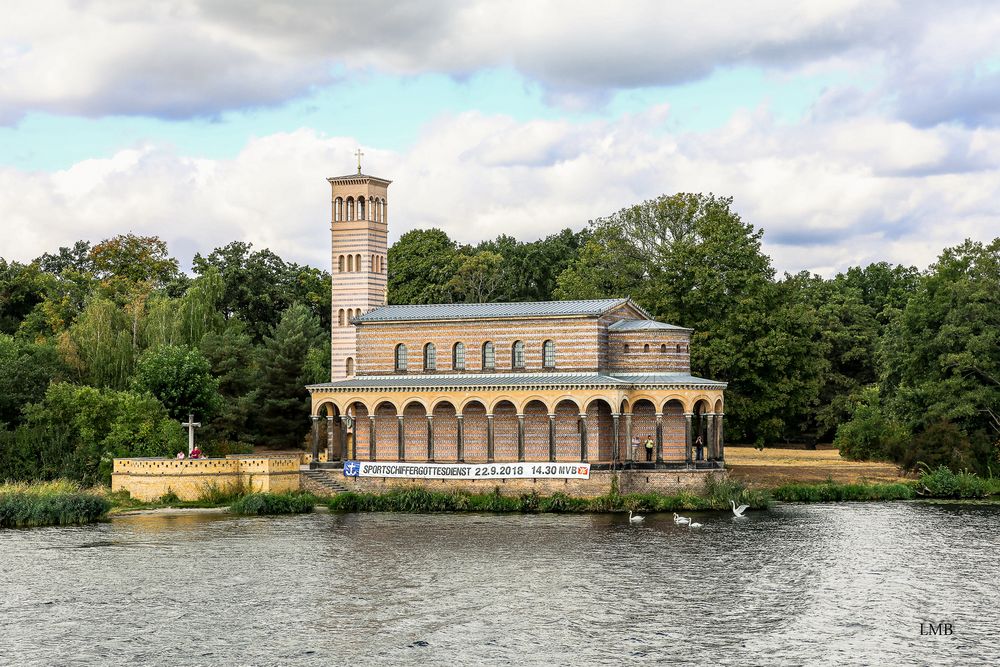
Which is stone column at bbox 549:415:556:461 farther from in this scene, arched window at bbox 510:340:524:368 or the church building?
arched window at bbox 510:340:524:368

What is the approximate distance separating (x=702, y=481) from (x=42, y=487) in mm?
28509

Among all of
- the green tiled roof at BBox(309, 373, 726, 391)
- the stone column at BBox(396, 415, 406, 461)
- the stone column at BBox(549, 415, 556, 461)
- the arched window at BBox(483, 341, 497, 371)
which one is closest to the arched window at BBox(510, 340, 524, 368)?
the green tiled roof at BBox(309, 373, 726, 391)

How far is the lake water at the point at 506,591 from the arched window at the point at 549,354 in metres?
10.1

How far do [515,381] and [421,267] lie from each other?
39016 mm

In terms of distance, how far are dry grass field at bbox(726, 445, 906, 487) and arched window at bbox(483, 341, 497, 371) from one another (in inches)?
477

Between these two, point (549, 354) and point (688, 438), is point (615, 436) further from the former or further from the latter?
point (549, 354)

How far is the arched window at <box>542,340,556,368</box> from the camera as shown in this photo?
6247cm

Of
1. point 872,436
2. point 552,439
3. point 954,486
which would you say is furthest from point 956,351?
point 552,439

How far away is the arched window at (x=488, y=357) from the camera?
63525mm

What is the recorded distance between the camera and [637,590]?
38969mm

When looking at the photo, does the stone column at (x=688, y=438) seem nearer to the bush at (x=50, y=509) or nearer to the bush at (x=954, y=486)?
the bush at (x=954, y=486)

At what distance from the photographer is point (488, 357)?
2507 inches

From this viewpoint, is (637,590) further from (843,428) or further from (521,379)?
(843,428)

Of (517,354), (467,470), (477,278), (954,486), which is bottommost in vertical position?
(954,486)
